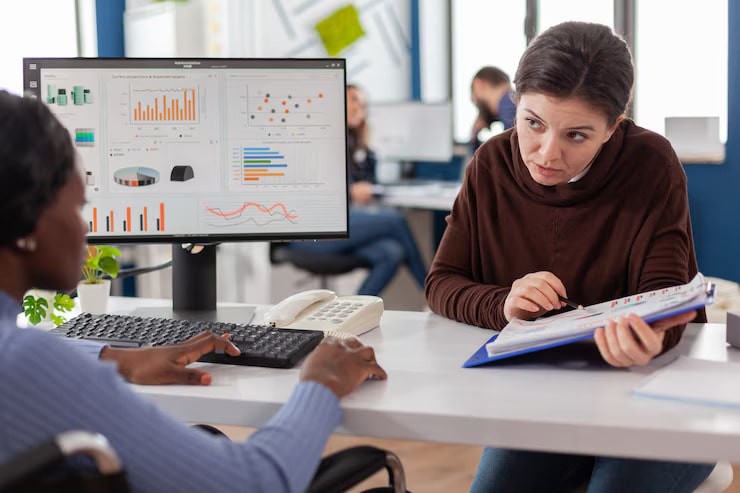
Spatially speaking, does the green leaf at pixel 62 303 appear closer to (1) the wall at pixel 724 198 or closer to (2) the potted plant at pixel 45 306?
(2) the potted plant at pixel 45 306

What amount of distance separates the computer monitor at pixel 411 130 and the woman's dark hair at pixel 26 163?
4229 millimetres

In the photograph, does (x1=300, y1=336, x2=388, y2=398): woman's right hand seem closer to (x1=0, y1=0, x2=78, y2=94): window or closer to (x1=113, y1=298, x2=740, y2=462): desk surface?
(x1=113, y1=298, x2=740, y2=462): desk surface

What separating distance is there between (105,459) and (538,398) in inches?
22.0

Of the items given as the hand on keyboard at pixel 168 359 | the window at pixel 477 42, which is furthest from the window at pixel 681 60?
the hand on keyboard at pixel 168 359

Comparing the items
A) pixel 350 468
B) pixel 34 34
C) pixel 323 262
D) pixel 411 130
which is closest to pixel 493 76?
pixel 411 130

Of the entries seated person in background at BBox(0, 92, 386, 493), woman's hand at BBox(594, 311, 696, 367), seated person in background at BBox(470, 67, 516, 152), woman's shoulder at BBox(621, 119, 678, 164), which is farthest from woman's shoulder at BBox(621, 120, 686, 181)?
seated person in background at BBox(470, 67, 516, 152)

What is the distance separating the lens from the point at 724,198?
4.11 meters

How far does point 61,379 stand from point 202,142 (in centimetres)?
87

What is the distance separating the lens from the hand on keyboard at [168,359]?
1157 millimetres

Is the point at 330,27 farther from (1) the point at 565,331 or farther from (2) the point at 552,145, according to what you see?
(1) the point at 565,331

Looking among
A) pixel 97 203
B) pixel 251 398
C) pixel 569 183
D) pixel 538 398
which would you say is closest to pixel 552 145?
pixel 569 183

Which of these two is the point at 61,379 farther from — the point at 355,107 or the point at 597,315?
the point at 355,107

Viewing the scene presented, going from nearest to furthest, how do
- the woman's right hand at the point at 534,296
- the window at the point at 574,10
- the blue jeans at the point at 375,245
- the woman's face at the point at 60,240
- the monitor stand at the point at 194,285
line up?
the woman's face at the point at 60,240, the woman's right hand at the point at 534,296, the monitor stand at the point at 194,285, the blue jeans at the point at 375,245, the window at the point at 574,10

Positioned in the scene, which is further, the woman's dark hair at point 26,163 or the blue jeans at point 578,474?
the blue jeans at point 578,474
